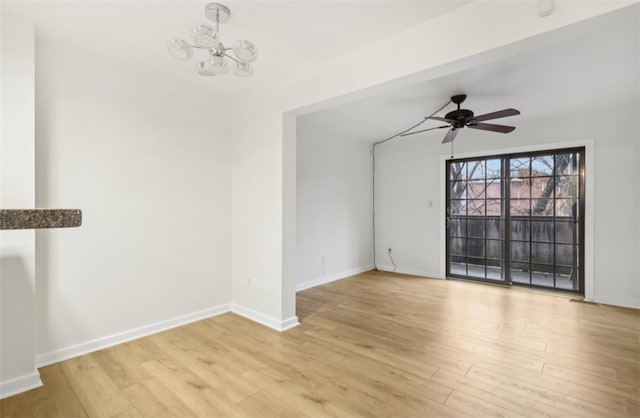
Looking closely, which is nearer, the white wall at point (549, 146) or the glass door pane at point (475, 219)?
the white wall at point (549, 146)

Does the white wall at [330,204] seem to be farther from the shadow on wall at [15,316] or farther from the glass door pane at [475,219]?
the shadow on wall at [15,316]

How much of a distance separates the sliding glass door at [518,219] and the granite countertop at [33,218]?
Answer: 214 inches

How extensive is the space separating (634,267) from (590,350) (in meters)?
2.00

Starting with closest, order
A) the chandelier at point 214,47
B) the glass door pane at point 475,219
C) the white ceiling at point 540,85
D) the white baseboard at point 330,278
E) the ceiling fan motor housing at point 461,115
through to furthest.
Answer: the chandelier at point 214,47 < the white ceiling at point 540,85 < the ceiling fan motor housing at point 461,115 < the white baseboard at point 330,278 < the glass door pane at point 475,219

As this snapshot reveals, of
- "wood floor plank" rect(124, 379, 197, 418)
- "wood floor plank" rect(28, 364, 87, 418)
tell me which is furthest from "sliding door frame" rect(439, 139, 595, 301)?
"wood floor plank" rect(28, 364, 87, 418)

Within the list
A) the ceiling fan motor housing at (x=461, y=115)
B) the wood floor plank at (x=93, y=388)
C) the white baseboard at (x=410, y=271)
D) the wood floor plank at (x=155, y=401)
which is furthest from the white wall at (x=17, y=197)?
the white baseboard at (x=410, y=271)

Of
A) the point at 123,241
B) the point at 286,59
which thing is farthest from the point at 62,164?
the point at 286,59

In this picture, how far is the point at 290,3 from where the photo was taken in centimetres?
199

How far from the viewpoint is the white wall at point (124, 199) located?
8.11ft

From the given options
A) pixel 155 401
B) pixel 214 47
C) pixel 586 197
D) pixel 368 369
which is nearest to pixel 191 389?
pixel 155 401

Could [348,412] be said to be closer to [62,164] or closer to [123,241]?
[123,241]

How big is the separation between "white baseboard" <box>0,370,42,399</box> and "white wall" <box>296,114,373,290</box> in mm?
2973

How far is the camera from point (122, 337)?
2.83 metres

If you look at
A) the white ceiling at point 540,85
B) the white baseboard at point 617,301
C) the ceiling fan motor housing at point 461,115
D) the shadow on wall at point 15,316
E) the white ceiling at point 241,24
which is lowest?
the white baseboard at point 617,301
